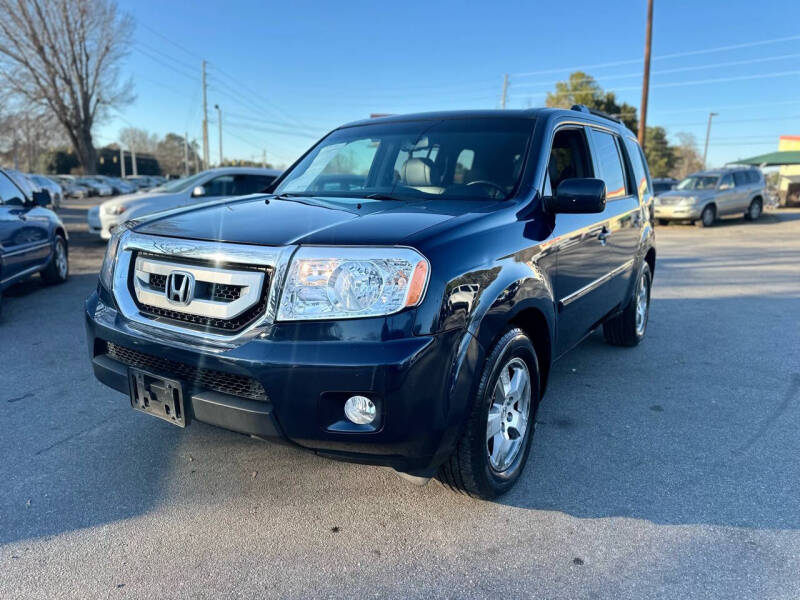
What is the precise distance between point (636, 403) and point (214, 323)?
Answer: 9.97 feet

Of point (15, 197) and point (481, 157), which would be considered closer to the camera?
point (481, 157)

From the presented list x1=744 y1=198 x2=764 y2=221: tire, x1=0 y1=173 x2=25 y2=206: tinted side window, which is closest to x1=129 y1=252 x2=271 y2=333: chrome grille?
x1=0 y1=173 x2=25 y2=206: tinted side window

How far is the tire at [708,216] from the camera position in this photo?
63.9ft

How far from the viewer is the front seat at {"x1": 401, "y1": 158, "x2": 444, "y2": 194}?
11.1ft

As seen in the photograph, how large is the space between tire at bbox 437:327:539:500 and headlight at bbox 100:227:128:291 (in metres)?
1.81

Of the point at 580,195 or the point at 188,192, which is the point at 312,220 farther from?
the point at 188,192

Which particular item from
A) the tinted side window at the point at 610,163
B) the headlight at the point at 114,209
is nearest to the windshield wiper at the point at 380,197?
the tinted side window at the point at 610,163

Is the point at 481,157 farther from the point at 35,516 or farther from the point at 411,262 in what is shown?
the point at 35,516

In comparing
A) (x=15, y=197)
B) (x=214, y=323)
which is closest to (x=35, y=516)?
(x=214, y=323)

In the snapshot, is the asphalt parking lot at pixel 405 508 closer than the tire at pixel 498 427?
Yes

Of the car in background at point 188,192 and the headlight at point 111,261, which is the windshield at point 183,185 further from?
the headlight at point 111,261

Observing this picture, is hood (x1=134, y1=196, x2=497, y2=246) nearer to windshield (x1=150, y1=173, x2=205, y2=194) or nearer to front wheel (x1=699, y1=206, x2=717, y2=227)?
windshield (x1=150, y1=173, x2=205, y2=194)

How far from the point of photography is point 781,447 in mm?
3418

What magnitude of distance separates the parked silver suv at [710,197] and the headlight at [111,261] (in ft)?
64.5
